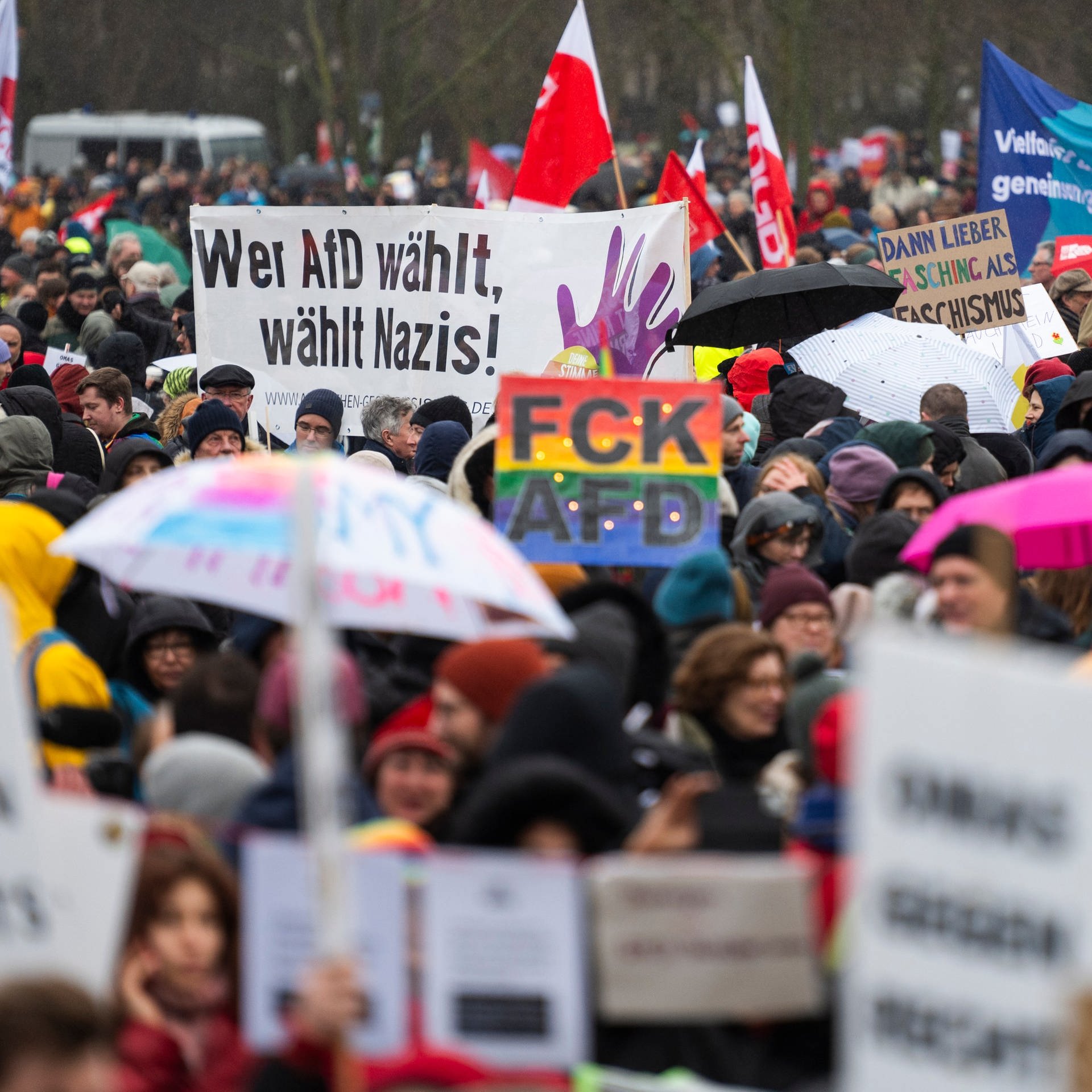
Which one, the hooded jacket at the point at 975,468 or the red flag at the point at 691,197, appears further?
the red flag at the point at 691,197

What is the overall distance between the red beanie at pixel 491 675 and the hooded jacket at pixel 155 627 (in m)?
1.59

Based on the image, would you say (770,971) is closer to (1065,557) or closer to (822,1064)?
(822,1064)

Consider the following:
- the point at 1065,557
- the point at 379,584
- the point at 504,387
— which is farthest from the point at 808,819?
the point at 504,387

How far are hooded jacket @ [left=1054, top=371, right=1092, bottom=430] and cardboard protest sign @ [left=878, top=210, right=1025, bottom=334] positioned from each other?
10.2ft

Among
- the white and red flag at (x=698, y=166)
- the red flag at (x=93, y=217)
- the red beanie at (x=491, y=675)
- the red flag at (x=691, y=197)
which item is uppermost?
the red flag at (x=93, y=217)

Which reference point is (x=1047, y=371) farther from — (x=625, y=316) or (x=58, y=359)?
(x=58, y=359)

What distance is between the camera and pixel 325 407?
26.9 feet

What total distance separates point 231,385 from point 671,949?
576cm

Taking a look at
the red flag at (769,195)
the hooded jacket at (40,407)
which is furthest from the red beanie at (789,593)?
the red flag at (769,195)

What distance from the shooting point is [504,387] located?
18.3ft

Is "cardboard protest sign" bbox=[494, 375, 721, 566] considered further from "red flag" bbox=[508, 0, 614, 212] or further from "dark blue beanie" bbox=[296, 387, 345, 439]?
"red flag" bbox=[508, 0, 614, 212]

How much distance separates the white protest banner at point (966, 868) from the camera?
233 cm

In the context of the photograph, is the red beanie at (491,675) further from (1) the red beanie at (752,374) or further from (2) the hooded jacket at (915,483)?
(1) the red beanie at (752,374)

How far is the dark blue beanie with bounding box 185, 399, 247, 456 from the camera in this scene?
714 centimetres
